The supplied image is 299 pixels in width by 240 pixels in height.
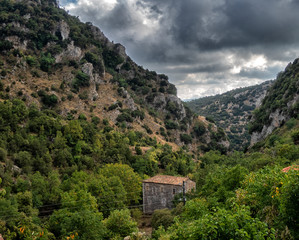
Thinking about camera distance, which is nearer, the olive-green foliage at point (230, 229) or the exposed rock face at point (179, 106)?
the olive-green foliage at point (230, 229)

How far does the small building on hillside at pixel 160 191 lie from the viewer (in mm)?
37844

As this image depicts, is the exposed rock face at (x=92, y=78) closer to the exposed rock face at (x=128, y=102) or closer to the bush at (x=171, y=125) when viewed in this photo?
the exposed rock face at (x=128, y=102)

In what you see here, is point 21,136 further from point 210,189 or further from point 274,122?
point 274,122

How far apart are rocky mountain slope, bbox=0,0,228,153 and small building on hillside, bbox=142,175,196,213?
31.5 metres

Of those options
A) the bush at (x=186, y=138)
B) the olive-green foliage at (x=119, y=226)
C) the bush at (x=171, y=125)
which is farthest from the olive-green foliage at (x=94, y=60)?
the olive-green foliage at (x=119, y=226)

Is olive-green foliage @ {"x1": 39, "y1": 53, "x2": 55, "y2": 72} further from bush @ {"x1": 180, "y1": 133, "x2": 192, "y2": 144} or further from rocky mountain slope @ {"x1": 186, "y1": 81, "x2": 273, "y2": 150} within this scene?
rocky mountain slope @ {"x1": 186, "y1": 81, "x2": 273, "y2": 150}

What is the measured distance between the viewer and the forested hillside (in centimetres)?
1079

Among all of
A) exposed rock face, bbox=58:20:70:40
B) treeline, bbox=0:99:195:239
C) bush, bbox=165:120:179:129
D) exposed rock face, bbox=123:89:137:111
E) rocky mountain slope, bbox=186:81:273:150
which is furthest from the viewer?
rocky mountain slope, bbox=186:81:273:150

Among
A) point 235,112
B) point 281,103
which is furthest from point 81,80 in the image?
point 235,112

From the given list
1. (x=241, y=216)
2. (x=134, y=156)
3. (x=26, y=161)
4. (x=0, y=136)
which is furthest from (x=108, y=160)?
(x=241, y=216)

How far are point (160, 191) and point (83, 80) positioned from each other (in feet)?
162

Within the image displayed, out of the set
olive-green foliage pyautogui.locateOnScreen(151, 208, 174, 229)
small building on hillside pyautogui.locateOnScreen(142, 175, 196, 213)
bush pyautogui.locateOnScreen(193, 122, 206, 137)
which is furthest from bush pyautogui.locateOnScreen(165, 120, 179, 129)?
olive-green foliage pyautogui.locateOnScreen(151, 208, 174, 229)

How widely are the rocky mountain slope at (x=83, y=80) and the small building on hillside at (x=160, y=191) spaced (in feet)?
103

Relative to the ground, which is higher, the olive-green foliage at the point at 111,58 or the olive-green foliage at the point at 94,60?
the olive-green foliage at the point at 111,58
